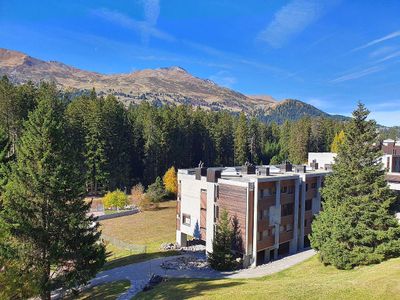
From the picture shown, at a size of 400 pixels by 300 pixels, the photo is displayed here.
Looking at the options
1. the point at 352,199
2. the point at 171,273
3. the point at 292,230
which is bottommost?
the point at 171,273

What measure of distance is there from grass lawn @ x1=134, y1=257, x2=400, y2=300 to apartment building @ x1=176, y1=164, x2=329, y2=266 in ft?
27.5

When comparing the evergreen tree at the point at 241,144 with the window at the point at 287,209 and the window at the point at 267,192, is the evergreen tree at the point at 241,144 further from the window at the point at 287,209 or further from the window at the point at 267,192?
the window at the point at 267,192

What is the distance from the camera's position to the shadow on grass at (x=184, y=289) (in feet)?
81.1

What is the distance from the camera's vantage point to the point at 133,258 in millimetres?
38688

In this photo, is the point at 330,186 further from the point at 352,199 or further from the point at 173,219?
the point at 173,219

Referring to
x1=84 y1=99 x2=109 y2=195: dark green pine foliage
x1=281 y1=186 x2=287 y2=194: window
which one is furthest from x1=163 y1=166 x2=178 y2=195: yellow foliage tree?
x1=281 y1=186 x2=287 y2=194: window

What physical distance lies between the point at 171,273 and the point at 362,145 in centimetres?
2241

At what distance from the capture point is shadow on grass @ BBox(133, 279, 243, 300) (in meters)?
24.7

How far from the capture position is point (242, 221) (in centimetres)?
3547

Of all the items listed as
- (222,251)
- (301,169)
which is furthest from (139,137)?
(222,251)

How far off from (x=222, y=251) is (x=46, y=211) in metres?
17.3

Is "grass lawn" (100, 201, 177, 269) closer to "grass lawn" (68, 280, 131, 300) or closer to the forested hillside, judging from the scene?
"grass lawn" (68, 280, 131, 300)

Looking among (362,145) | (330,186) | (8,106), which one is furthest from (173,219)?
(8,106)

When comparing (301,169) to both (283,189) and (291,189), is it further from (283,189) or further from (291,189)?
(283,189)
